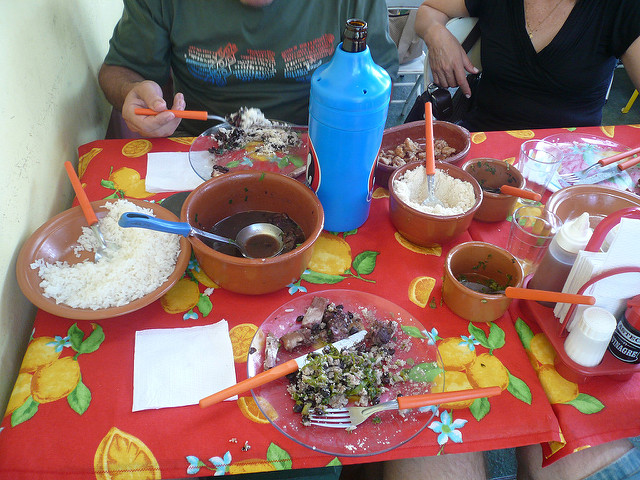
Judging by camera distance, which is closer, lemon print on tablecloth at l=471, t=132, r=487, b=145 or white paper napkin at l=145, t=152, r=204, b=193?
white paper napkin at l=145, t=152, r=204, b=193

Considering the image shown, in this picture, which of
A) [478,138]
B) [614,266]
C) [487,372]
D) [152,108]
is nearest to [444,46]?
[478,138]

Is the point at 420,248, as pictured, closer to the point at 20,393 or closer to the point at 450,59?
the point at 20,393

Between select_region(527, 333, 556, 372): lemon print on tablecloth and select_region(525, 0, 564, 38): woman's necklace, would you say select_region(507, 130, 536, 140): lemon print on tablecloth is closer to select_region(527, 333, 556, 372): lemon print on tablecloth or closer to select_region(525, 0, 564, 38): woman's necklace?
select_region(525, 0, 564, 38): woman's necklace

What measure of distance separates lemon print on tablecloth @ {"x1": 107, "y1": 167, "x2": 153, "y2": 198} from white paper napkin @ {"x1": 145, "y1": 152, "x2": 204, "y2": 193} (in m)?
0.02

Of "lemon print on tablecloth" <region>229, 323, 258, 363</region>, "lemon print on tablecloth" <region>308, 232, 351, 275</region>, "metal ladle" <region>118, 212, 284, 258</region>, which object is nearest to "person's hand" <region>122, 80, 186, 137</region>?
"metal ladle" <region>118, 212, 284, 258</region>

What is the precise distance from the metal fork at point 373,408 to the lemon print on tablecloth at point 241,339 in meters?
0.20

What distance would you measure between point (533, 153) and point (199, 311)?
112 cm

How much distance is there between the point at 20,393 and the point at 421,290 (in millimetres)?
838

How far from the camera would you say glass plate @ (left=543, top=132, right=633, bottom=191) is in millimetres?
1342

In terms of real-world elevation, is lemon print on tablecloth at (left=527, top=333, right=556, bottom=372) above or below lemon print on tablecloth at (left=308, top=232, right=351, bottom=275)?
below

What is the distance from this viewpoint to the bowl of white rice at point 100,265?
927 mm

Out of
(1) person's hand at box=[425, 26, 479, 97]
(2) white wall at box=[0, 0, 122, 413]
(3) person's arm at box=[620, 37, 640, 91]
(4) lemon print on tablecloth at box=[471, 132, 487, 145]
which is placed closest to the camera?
(2) white wall at box=[0, 0, 122, 413]

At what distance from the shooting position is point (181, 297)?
3.41ft

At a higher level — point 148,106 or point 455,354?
point 148,106
